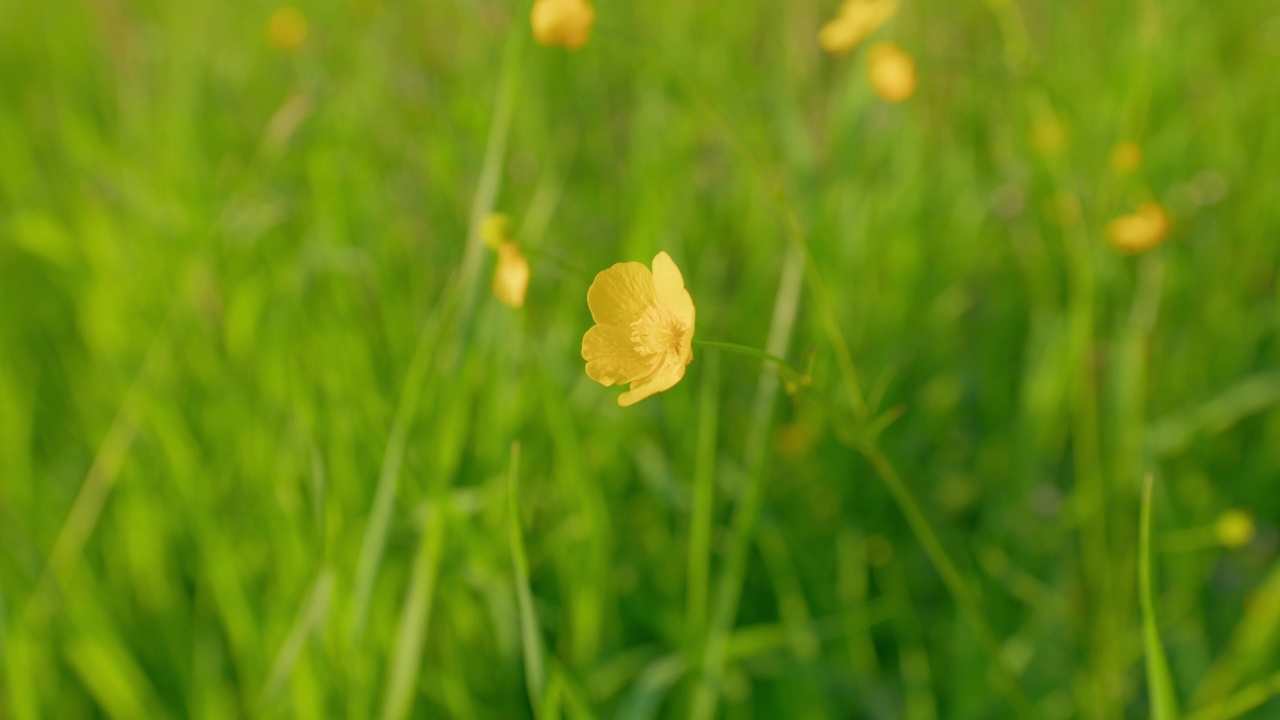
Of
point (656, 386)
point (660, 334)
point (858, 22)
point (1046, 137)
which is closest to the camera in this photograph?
point (656, 386)

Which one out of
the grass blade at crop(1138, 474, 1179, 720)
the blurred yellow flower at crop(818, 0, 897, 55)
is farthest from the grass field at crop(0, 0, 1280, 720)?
the blurred yellow flower at crop(818, 0, 897, 55)

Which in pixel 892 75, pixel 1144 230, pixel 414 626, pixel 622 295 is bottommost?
pixel 414 626

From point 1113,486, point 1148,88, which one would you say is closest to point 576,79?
point 1148,88

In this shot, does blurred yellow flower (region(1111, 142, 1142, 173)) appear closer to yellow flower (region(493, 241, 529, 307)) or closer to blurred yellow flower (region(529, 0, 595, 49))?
blurred yellow flower (region(529, 0, 595, 49))

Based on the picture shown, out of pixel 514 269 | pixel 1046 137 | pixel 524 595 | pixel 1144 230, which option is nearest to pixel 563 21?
pixel 514 269

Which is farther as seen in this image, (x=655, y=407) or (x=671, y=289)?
(x=655, y=407)

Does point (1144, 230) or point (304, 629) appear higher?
point (1144, 230)

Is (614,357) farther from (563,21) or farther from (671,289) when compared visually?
(563,21)
